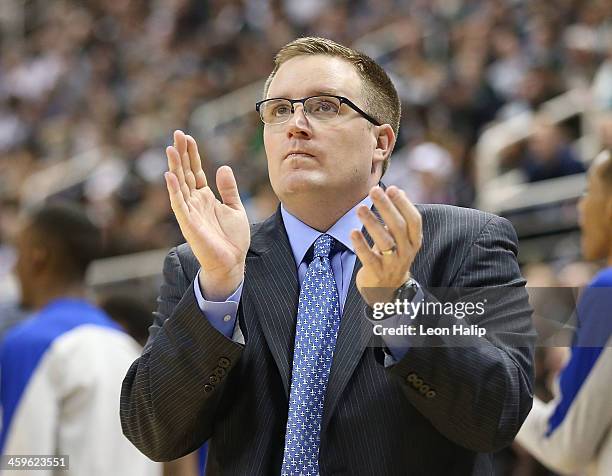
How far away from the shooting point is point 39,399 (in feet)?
11.7

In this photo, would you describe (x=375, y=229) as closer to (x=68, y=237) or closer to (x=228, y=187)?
(x=228, y=187)

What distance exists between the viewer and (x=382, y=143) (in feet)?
8.91

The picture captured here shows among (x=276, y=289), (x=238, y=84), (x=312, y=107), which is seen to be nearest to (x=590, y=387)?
(x=276, y=289)

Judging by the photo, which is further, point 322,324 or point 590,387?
point 590,387

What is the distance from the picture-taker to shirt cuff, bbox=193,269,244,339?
7.55 feet

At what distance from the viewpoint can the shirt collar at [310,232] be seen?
101 inches

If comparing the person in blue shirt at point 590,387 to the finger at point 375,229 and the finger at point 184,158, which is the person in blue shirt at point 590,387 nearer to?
the finger at point 375,229

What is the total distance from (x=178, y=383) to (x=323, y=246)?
1.58 feet

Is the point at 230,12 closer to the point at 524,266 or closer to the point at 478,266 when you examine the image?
the point at 524,266

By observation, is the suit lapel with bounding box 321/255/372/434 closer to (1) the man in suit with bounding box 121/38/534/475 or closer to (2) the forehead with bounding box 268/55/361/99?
(1) the man in suit with bounding box 121/38/534/475

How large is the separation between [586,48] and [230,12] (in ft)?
20.7

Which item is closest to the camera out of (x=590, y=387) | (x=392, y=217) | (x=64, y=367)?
(x=392, y=217)

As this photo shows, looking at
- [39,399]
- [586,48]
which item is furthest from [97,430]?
[586,48]

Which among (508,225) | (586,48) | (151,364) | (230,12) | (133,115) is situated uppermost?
(230,12)
